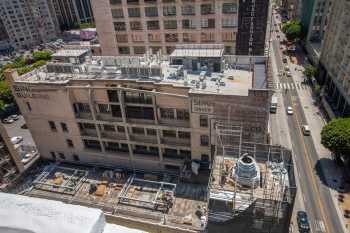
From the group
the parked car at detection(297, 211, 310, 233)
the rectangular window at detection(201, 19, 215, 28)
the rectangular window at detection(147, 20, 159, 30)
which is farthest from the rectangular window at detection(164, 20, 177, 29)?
the parked car at detection(297, 211, 310, 233)

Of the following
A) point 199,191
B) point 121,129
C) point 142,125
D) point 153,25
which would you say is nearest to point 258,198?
point 199,191

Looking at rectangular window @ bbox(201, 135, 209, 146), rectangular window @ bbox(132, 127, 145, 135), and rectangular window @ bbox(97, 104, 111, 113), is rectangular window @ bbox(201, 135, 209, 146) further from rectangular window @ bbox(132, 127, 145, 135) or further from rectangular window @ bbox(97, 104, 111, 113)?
rectangular window @ bbox(97, 104, 111, 113)

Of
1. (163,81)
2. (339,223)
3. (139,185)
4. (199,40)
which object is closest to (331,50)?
(199,40)

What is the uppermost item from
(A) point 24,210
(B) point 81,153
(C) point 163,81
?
(A) point 24,210

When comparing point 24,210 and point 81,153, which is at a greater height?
point 24,210

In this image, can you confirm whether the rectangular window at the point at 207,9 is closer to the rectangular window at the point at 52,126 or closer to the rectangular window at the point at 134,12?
the rectangular window at the point at 134,12

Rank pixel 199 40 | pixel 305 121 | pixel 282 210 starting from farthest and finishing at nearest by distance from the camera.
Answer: pixel 305 121 < pixel 199 40 < pixel 282 210

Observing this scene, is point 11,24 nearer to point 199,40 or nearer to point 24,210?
point 199,40
